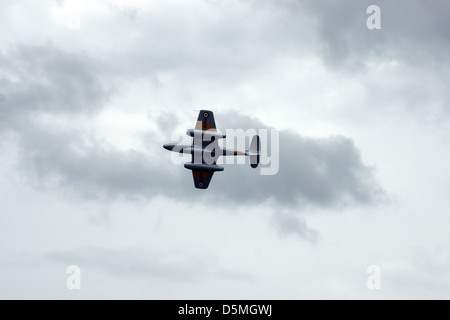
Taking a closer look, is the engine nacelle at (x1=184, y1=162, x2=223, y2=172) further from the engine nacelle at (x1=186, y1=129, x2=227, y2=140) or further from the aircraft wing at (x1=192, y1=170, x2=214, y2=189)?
the aircraft wing at (x1=192, y1=170, x2=214, y2=189)

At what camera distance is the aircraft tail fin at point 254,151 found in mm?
185250

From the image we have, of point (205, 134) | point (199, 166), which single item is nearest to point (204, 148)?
point (205, 134)

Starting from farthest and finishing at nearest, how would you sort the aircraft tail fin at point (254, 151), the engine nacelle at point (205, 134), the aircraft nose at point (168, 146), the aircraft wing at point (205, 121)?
the aircraft tail fin at point (254, 151), the aircraft wing at point (205, 121), the engine nacelle at point (205, 134), the aircraft nose at point (168, 146)

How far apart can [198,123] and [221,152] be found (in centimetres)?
806

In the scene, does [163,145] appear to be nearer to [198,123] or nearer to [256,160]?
[198,123]

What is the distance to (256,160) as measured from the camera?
186 meters

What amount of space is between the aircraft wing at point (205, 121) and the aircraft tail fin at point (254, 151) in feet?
35.7

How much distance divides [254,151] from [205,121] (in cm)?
1421

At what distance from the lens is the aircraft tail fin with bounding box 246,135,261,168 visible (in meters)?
185

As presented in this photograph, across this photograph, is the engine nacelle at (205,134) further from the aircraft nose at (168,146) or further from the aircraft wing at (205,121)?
the aircraft nose at (168,146)

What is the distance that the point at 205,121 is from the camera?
180 metres

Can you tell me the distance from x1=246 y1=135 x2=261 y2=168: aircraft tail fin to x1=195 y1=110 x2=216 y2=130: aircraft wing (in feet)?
35.7

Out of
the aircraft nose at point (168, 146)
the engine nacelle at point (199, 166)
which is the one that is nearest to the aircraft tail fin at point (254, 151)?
the engine nacelle at point (199, 166)

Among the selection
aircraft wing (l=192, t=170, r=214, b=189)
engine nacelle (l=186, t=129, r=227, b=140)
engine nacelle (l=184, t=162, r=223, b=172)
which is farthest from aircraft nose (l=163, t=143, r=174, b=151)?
aircraft wing (l=192, t=170, r=214, b=189)
